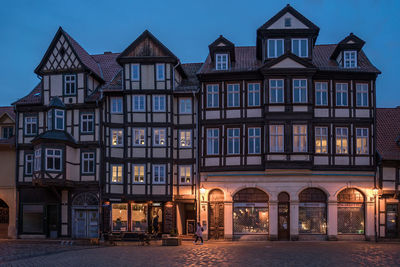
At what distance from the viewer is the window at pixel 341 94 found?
116 ft

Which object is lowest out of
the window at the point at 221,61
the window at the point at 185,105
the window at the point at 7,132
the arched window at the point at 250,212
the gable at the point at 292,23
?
the arched window at the point at 250,212

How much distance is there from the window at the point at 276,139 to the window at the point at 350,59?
664cm

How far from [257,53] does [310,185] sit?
414 inches

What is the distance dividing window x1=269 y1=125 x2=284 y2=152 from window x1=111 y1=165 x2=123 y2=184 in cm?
1090

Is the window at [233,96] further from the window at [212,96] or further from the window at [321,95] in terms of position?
the window at [321,95]

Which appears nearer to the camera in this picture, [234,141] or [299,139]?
[299,139]

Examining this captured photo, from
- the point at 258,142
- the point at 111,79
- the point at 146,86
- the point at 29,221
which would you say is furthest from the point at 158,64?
the point at 29,221

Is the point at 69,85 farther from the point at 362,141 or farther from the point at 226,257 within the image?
the point at 362,141

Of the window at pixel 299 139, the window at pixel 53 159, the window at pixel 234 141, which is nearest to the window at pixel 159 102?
the window at pixel 234 141

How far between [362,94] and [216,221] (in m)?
13.5

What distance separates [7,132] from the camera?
131 ft

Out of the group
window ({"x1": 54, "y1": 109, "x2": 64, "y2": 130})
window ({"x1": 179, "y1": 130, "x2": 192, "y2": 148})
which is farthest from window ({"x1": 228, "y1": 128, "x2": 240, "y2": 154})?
window ({"x1": 54, "y1": 109, "x2": 64, "y2": 130})

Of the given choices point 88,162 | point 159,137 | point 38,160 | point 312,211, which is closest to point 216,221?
point 312,211

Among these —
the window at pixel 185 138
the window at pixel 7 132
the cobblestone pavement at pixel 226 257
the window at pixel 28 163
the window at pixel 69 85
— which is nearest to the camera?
the cobblestone pavement at pixel 226 257
